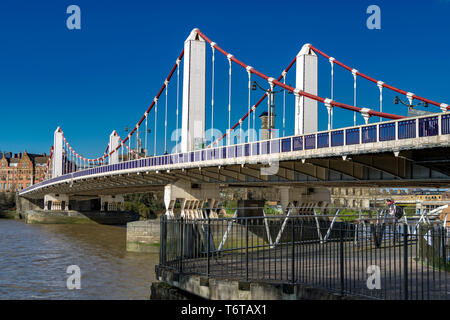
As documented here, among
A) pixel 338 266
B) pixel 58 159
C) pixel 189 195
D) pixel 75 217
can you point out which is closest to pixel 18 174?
pixel 58 159

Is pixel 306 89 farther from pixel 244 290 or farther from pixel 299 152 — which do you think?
pixel 244 290

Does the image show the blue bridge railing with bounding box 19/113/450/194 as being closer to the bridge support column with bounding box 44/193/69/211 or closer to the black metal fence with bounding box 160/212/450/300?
the black metal fence with bounding box 160/212/450/300

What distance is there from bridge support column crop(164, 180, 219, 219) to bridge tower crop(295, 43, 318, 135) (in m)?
8.72

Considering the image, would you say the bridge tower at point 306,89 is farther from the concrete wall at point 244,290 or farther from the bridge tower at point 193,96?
the concrete wall at point 244,290

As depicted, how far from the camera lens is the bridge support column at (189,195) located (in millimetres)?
39812

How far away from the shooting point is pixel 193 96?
40.3 metres

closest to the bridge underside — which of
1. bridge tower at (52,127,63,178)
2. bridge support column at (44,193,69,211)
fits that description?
bridge support column at (44,193,69,211)

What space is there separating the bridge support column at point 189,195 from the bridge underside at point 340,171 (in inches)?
33.1

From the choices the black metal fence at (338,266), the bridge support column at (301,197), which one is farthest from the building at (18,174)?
the black metal fence at (338,266)
